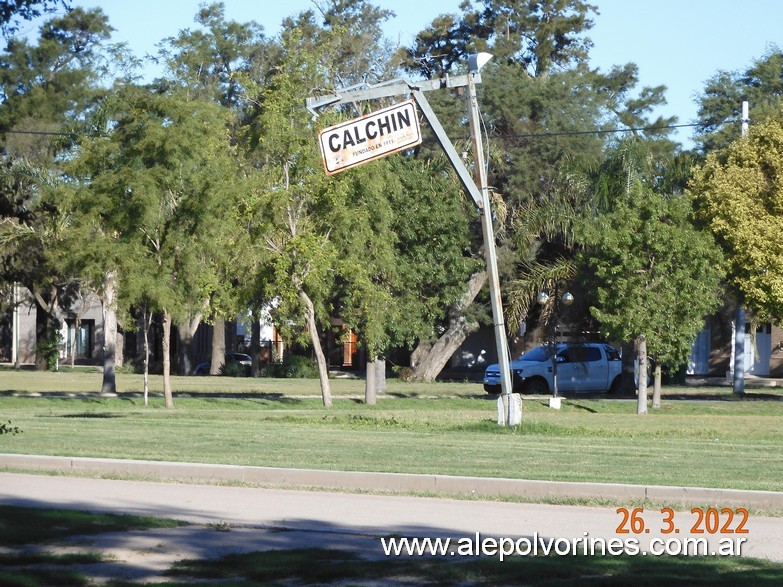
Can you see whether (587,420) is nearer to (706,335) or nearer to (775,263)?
(775,263)

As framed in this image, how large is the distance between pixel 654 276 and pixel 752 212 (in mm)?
4100

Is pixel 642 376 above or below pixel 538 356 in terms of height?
below

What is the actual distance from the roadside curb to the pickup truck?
23977 mm

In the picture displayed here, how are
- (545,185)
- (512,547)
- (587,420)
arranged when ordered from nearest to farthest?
(512,547) < (587,420) < (545,185)

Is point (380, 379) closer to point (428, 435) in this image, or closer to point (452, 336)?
point (452, 336)

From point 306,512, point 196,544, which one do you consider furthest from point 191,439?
point 196,544

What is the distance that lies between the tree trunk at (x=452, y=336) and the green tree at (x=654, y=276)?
50.7 feet

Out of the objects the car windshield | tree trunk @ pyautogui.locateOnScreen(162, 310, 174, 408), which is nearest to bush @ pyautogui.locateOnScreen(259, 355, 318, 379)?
the car windshield

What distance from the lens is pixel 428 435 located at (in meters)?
20.0

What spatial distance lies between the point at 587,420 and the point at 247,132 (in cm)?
1156

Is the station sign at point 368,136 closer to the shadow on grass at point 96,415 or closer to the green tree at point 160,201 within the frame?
the shadow on grass at point 96,415

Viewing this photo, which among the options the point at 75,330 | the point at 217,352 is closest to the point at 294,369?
the point at 217,352

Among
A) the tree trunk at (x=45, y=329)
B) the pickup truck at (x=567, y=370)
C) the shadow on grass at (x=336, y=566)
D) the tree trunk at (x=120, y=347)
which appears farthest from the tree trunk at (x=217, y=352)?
the shadow on grass at (x=336, y=566)

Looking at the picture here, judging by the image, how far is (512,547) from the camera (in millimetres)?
8984
